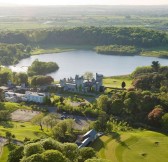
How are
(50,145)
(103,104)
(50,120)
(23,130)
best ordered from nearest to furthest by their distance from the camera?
(50,145)
(23,130)
(50,120)
(103,104)

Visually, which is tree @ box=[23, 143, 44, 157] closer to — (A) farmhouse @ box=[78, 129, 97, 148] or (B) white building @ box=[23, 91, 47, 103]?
(A) farmhouse @ box=[78, 129, 97, 148]

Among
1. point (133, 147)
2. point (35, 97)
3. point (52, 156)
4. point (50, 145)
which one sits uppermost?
point (52, 156)

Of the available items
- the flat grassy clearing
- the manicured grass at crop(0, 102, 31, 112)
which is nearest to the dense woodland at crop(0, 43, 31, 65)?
the flat grassy clearing

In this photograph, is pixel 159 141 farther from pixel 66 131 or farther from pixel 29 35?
pixel 29 35

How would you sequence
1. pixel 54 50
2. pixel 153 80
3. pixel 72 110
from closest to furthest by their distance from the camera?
pixel 72 110 → pixel 153 80 → pixel 54 50

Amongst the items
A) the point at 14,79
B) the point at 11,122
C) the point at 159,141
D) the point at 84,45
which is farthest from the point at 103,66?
the point at 159,141

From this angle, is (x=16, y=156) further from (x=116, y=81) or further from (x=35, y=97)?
(x=116, y=81)

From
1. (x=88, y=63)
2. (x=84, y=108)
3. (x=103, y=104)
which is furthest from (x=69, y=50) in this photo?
(x=103, y=104)
